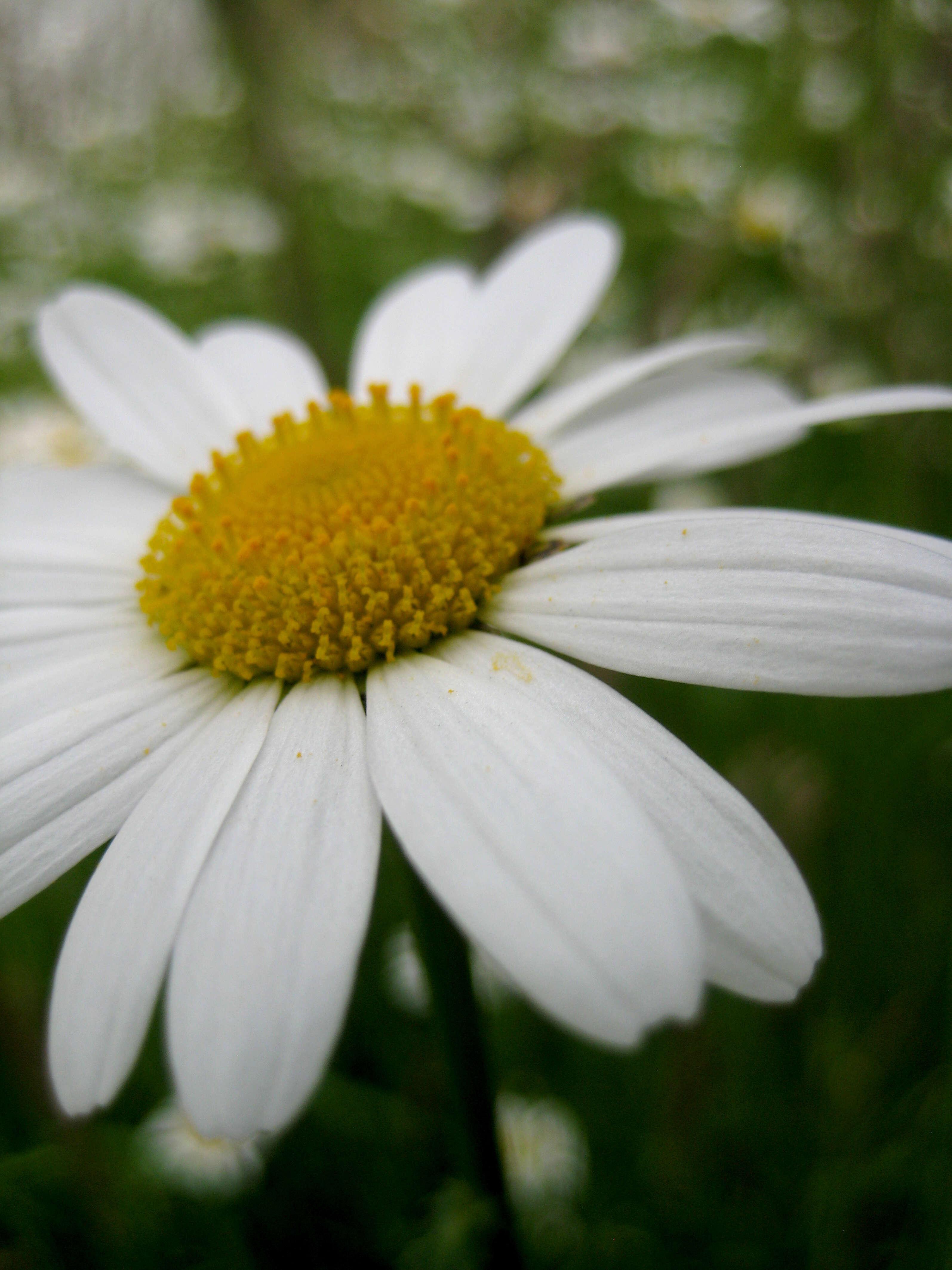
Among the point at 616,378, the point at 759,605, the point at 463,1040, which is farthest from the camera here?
the point at 616,378

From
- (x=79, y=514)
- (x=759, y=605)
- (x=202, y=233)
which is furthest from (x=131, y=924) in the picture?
(x=202, y=233)

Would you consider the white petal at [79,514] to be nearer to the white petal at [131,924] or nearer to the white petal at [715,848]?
the white petal at [131,924]

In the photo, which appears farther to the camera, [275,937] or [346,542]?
[346,542]

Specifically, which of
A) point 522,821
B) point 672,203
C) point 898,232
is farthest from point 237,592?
point 672,203

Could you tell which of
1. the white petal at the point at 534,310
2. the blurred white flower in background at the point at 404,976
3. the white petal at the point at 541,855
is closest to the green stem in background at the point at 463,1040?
the white petal at the point at 541,855

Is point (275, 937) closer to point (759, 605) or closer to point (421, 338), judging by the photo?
point (759, 605)

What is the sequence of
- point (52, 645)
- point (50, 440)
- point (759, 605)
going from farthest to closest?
point (50, 440), point (52, 645), point (759, 605)

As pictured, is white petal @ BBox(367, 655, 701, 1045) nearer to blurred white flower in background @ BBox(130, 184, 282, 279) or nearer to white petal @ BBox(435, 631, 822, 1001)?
white petal @ BBox(435, 631, 822, 1001)
